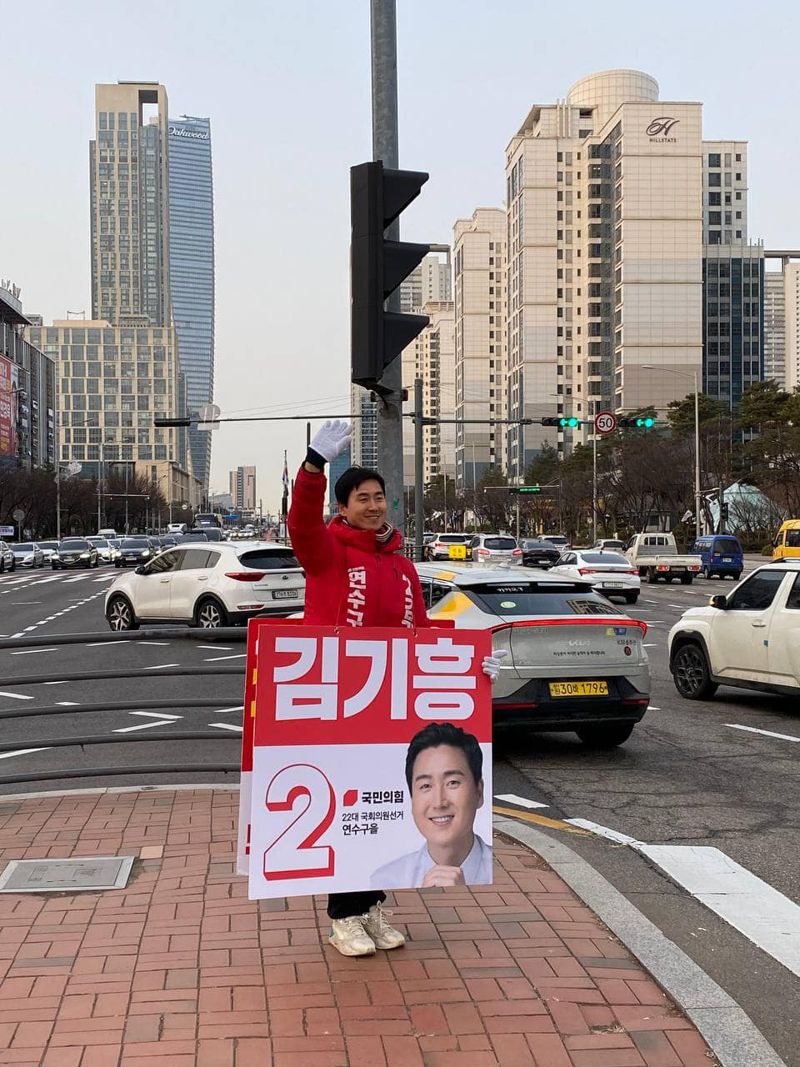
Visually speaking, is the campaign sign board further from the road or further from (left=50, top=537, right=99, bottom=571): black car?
(left=50, top=537, right=99, bottom=571): black car

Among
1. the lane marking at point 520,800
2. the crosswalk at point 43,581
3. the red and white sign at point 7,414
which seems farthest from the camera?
the red and white sign at point 7,414

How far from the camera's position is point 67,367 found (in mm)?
185500

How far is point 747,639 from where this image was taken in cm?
1211

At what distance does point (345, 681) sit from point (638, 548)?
3991cm

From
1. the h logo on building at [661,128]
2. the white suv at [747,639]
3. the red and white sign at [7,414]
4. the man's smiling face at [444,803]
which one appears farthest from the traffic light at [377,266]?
the h logo on building at [661,128]

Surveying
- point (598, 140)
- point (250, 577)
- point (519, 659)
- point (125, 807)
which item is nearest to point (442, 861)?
point (125, 807)

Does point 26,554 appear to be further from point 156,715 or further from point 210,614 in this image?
point 156,715

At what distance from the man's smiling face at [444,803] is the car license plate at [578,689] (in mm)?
4678

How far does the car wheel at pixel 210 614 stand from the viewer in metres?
19.7

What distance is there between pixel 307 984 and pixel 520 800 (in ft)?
12.8

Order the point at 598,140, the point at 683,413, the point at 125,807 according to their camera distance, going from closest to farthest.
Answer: the point at 125,807, the point at 683,413, the point at 598,140

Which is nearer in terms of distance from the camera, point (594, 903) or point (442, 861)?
point (442, 861)

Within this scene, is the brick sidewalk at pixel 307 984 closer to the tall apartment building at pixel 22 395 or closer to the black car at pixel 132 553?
the black car at pixel 132 553

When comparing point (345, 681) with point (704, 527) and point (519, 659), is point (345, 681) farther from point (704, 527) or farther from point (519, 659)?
point (704, 527)
